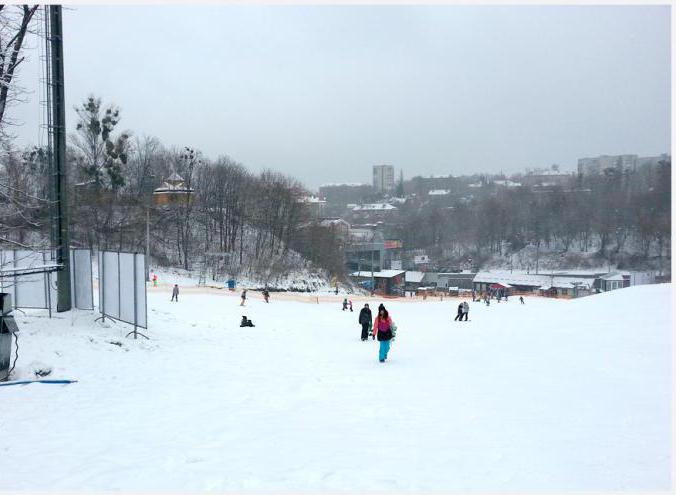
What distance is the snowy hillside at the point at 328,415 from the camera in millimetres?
6035

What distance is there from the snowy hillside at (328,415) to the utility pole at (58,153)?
1060 millimetres

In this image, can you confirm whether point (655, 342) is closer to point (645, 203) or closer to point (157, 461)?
point (157, 461)

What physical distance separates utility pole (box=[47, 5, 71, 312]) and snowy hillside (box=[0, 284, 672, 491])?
3.48ft

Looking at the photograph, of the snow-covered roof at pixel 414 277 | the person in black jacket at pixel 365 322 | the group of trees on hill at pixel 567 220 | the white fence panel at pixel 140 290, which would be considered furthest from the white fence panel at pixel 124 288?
the snow-covered roof at pixel 414 277

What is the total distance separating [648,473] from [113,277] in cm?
1282

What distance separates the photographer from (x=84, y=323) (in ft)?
46.5

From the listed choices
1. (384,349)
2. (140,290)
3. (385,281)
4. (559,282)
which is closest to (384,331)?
(384,349)

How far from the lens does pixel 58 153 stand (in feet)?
48.0

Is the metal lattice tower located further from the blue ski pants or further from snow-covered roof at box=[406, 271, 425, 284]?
snow-covered roof at box=[406, 271, 425, 284]

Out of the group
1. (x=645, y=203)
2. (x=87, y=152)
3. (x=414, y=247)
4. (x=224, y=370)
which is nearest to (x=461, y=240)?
(x=414, y=247)

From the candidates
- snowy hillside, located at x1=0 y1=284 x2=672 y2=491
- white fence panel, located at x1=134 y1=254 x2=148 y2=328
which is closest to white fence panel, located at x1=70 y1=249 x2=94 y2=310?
snowy hillside, located at x1=0 y1=284 x2=672 y2=491

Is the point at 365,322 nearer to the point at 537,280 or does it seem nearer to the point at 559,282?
the point at 559,282

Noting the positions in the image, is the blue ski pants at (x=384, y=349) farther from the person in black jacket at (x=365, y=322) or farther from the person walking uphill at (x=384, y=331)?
the person in black jacket at (x=365, y=322)

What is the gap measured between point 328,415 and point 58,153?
35.4 feet
